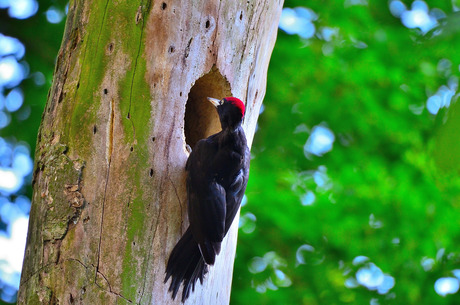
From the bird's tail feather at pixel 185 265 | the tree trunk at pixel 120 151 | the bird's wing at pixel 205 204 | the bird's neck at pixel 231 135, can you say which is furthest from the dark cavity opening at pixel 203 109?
the bird's tail feather at pixel 185 265

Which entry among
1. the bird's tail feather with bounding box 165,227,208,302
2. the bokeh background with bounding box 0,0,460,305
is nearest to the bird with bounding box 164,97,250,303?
the bird's tail feather with bounding box 165,227,208,302

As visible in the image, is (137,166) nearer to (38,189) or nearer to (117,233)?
(117,233)

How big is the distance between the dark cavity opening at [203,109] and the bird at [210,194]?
94 mm

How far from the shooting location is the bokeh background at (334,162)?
14.0 ft

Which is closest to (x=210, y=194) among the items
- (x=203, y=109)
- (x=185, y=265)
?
(x=185, y=265)

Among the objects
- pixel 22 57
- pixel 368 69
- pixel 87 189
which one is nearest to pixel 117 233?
pixel 87 189

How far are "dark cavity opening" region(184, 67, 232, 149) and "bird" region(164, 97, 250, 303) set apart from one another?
0.09 metres

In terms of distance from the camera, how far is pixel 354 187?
4781mm

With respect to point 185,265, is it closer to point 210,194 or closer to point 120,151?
point 210,194

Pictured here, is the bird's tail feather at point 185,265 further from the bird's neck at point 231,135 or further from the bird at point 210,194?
the bird's neck at point 231,135

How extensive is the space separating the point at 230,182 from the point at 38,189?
83 cm

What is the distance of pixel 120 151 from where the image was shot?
2186mm

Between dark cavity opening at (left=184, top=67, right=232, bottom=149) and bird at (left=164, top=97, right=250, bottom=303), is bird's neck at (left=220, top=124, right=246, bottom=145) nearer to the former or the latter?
bird at (left=164, top=97, right=250, bottom=303)

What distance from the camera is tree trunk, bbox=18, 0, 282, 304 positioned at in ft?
6.80
